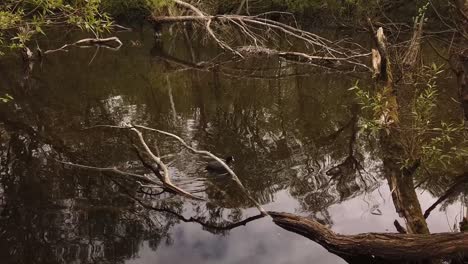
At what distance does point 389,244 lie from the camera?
18.4 feet

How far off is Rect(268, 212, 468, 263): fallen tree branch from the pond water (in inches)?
10.7

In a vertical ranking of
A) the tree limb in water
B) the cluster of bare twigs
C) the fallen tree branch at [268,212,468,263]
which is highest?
the tree limb in water

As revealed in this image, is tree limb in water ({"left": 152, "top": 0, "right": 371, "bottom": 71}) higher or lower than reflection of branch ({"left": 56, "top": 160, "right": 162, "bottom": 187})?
higher

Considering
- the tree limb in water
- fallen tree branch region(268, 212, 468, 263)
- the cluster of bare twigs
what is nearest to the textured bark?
fallen tree branch region(268, 212, 468, 263)

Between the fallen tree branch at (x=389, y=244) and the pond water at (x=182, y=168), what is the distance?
0.27 m

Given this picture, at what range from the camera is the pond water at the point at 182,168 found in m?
6.69

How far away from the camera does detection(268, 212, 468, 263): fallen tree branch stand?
211 inches

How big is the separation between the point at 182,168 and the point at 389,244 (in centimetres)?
433

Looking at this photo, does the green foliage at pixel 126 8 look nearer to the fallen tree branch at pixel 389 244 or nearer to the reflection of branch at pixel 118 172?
the reflection of branch at pixel 118 172

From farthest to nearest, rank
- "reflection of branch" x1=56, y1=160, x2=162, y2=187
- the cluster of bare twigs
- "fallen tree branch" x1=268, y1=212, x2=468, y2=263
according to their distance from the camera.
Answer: "reflection of branch" x1=56, y1=160, x2=162, y2=187 → the cluster of bare twigs → "fallen tree branch" x1=268, y1=212, x2=468, y2=263

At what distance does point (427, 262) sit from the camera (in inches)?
228

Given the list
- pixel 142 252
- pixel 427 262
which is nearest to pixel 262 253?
pixel 142 252

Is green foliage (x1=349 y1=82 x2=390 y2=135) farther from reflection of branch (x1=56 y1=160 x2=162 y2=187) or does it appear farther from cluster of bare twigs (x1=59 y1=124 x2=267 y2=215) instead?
reflection of branch (x1=56 y1=160 x2=162 y2=187)

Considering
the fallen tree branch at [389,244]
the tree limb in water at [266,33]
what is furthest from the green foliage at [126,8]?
the fallen tree branch at [389,244]
